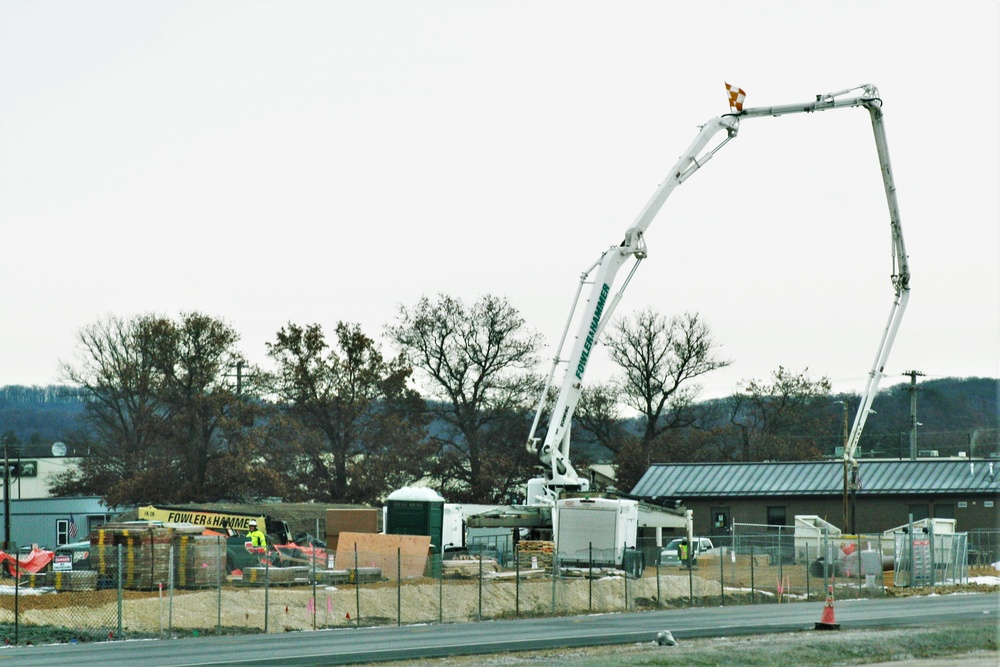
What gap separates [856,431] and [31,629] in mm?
34597

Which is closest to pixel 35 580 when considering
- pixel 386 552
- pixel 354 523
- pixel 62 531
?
pixel 386 552

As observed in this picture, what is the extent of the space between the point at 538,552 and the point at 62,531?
4683 centimetres

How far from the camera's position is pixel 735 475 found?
238ft

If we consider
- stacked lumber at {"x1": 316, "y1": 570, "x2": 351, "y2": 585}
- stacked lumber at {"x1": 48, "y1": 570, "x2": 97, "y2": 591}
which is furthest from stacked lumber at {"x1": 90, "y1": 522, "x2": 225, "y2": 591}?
stacked lumber at {"x1": 316, "y1": 570, "x2": 351, "y2": 585}

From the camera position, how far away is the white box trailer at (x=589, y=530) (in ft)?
133

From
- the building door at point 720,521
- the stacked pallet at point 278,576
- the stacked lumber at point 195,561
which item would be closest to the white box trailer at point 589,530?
the stacked pallet at point 278,576

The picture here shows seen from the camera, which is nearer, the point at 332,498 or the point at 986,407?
the point at 332,498

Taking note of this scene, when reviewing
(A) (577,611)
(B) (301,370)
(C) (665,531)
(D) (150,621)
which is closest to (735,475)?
(C) (665,531)

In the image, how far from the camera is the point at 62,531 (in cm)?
7981

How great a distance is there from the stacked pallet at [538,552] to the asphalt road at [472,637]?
19.9ft

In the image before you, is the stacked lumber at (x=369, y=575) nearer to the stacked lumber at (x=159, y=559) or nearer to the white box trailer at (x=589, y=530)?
the stacked lumber at (x=159, y=559)

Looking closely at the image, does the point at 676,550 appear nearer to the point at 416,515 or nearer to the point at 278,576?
the point at 416,515

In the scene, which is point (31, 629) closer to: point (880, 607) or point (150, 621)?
point (150, 621)

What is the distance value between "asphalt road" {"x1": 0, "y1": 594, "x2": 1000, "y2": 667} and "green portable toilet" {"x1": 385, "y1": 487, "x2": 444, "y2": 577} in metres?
11.8
